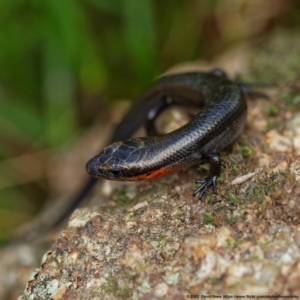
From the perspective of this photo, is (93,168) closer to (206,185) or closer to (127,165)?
(127,165)

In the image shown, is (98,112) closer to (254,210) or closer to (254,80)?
(254,80)

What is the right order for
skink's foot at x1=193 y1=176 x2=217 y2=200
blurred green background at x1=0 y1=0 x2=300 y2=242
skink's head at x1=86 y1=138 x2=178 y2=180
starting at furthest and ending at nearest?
blurred green background at x1=0 y1=0 x2=300 y2=242, skink's head at x1=86 y1=138 x2=178 y2=180, skink's foot at x1=193 y1=176 x2=217 y2=200

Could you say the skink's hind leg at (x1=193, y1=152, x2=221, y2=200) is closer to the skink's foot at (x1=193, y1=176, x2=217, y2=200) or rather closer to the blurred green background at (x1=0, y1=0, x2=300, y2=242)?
the skink's foot at (x1=193, y1=176, x2=217, y2=200)

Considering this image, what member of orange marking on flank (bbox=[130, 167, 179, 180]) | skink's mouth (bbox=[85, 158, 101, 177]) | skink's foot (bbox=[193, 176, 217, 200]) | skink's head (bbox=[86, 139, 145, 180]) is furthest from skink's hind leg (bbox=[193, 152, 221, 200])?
skink's mouth (bbox=[85, 158, 101, 177])

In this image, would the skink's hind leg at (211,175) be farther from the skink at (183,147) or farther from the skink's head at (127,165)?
the skink's head at (127,165)

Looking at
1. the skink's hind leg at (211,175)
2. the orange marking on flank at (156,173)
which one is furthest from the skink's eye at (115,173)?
the skink's hind leg at (211,175)

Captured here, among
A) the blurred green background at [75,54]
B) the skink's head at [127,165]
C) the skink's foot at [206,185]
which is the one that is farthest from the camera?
the blurred green background at [75,54]

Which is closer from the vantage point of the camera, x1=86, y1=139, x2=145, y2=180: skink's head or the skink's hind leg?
the skink's hind leg
